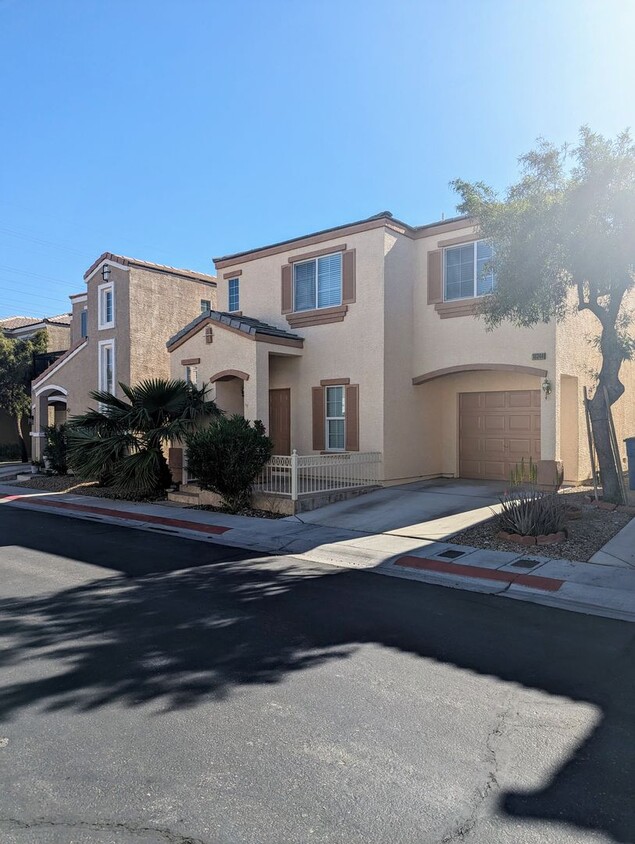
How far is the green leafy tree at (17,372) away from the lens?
2784 cm

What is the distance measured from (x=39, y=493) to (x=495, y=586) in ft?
47.9

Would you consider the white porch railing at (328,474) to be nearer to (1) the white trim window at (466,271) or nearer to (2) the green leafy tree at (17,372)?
(1) the white trim window at (466,271)

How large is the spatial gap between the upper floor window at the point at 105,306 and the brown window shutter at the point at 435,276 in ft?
40.8

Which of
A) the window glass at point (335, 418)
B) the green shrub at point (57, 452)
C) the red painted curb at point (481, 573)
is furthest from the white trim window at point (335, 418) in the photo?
the green shrub at point (57, 452)

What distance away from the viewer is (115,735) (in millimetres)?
3891

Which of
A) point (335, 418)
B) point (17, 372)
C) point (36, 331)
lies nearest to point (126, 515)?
point (335, 418)

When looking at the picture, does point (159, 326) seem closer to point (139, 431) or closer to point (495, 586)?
point (139, 431)

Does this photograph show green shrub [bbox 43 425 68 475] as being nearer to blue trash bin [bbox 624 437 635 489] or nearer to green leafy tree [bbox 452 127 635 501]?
green leafy tree [bbox 452 127 635 501]

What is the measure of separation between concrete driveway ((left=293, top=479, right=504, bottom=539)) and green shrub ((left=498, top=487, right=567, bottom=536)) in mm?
1018

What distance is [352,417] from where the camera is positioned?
15.8 metres

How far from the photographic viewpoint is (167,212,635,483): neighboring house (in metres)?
15.2

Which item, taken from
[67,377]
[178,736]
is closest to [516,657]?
[178,736]

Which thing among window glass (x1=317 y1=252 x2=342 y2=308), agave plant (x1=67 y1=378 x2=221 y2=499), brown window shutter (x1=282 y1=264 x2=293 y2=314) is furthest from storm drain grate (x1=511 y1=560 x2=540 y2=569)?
brown window shutter (x1=282 y1=264 x2=293 y2=314)

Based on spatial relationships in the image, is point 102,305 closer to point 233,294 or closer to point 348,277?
point 233,294
